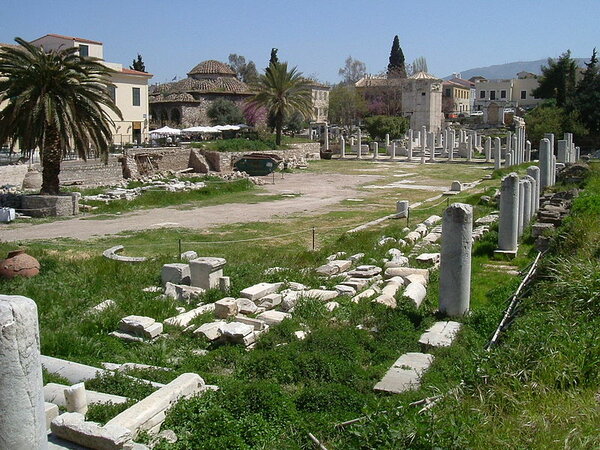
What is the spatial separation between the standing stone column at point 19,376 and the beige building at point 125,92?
4455 cm

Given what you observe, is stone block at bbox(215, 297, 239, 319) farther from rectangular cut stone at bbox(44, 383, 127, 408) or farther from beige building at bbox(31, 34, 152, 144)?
beige building at bbox(31, 34, 152, 144)

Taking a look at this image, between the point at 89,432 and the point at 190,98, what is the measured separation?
2398 inches

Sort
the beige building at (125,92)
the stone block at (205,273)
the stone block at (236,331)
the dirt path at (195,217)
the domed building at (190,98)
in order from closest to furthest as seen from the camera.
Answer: the stone block at (236,331)
the stone block at (205,273)
the dirt path at (195,217)
the beige building at (125,92)
the domed building at (190,98)

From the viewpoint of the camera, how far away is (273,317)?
1110 cm

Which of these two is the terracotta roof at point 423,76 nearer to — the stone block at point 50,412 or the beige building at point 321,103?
the beige building at point 321,103

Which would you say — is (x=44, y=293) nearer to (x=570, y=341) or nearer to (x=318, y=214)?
(x=570, y=341)

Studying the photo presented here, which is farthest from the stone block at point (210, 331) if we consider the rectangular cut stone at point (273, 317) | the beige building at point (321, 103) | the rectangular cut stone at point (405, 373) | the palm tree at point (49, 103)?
the beige building at point (321, 103)

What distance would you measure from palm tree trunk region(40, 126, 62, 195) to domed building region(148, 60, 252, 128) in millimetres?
36541

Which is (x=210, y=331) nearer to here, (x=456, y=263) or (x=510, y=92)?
(x=456, y=263)

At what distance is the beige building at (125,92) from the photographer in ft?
160

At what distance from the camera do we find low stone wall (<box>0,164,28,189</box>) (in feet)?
104

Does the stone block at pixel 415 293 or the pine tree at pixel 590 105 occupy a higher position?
the pine tree at pixel 590 105

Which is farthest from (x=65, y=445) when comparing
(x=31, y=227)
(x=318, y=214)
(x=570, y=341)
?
(x=318, y=214)

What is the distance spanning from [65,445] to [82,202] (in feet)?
76.5
